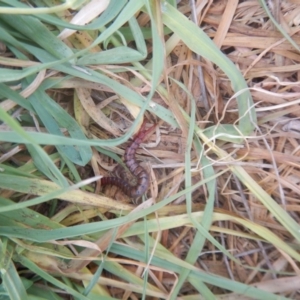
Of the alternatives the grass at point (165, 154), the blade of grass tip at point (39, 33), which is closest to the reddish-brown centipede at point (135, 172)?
the grass at point (165, 154)

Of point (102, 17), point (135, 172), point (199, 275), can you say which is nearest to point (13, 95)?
point (102, 17)

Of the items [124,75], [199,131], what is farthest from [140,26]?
[199,131]

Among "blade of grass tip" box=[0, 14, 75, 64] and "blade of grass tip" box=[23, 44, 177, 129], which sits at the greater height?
"blade of grass tip" box=[0, 14, 75, 64]

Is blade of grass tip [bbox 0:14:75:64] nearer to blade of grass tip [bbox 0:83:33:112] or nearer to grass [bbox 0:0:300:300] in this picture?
grass [bbox 0:0:300:300]

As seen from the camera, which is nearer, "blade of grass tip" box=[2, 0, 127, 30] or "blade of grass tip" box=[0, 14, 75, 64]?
"blade of grass tip" box=[2, 0, 127, 30]

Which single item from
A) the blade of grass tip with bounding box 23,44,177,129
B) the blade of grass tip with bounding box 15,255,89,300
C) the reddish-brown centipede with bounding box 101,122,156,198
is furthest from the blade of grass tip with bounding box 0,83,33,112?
the blade of grass tip with bounding box 15,255,89,300

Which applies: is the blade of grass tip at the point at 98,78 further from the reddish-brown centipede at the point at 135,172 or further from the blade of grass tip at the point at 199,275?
the blade of grass tip at the point at 199,275

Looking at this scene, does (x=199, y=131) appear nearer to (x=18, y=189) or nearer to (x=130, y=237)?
(x=130, y=237)

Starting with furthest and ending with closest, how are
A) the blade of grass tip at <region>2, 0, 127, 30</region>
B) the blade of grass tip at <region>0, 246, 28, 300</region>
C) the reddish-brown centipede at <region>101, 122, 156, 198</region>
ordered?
the reddish-brown centipede at <region>101, 122, 156, 198</region>
the blade of grass tip at <region>0, 246, 28, 300</region>
the blade of grass tip at <region>2, 0, 127, 30</region>
